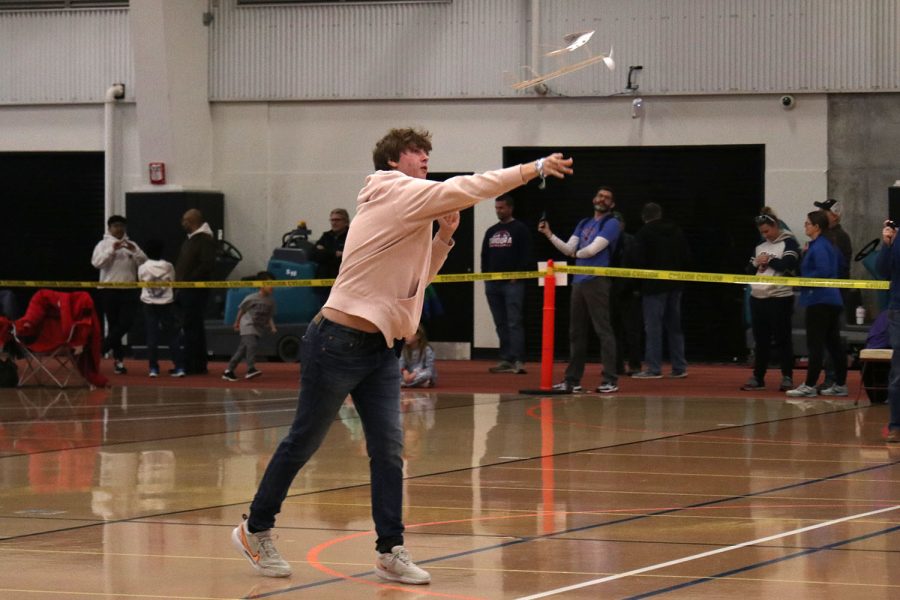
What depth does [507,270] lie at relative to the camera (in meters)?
18.0

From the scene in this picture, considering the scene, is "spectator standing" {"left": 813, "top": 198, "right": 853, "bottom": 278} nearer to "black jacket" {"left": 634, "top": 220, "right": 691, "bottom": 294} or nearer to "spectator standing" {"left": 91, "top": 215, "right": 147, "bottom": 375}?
"black jacket" {"left": 634, "top": 220, "right": 691, "bottom": 294}

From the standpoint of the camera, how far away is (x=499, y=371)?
18.5 metres

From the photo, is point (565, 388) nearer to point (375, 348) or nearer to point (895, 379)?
point (895, 379)

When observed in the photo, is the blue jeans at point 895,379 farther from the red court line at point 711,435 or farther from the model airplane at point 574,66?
the model airplane at point 574,66

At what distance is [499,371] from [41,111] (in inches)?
336

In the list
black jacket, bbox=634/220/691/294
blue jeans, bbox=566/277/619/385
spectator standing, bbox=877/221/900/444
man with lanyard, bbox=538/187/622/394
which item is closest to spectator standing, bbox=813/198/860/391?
black jacket, bbox=634/220/691/294

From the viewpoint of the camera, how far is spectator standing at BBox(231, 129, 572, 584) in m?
6.06

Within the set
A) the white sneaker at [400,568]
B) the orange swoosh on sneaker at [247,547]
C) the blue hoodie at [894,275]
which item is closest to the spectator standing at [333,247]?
the blue hoodie at [894,275]

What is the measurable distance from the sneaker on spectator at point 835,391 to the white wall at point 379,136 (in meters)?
4.95

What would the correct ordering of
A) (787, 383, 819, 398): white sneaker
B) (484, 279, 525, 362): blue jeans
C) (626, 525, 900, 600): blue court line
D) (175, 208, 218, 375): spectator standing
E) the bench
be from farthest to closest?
(484, 279, 525, 362): blue jeans, (175, 208, 218, 375): spectator standing, (787, 383, 819, 398): white sneaker, the bench, (626, 525, 900, 600): blue court line

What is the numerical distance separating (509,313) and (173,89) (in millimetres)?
6109

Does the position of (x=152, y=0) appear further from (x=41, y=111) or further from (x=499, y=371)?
(x=499, y=371)

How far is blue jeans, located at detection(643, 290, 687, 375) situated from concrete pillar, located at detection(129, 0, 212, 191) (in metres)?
7.49

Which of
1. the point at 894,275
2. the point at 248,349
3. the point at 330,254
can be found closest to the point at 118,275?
the point at 248,349
